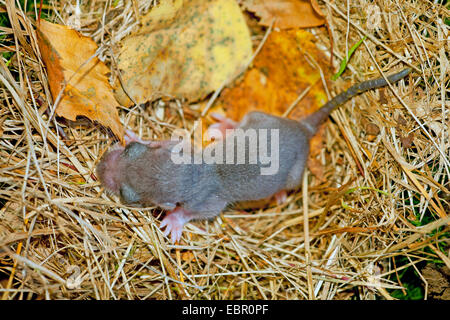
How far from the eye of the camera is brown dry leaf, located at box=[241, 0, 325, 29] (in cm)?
395

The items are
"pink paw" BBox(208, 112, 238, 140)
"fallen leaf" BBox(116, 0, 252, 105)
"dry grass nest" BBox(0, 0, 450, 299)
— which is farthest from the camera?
"pink paw" BBox(208, 112, 238, 140)

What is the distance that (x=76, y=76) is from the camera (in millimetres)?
3291

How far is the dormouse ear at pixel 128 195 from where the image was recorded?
3.29m

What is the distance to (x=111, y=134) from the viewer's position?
3.64 m

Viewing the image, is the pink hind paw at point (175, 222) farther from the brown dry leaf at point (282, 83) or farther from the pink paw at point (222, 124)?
the brown dry leaf at point (282, 83)

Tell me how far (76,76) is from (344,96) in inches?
105

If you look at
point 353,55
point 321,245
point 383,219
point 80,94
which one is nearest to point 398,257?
point 383,219

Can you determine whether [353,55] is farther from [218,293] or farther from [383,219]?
[218,293]

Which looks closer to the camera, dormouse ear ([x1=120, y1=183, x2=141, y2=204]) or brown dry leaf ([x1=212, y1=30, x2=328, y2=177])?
dormouse ear ([x1=120, y1=183, x2=141, y2=204])

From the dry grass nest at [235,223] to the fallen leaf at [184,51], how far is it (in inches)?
7.4

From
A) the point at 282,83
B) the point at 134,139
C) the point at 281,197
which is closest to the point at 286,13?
the point at 282,83

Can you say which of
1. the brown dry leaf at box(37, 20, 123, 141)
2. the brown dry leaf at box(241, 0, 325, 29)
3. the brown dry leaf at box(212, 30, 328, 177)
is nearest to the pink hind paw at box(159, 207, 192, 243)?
the brown dry leaf at box(37, 20, 123, 141)

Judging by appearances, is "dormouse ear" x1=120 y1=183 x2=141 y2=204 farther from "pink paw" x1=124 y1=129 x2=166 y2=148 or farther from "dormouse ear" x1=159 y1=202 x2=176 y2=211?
"pink paw" x1=124 y1=129 x2=166 y2=148

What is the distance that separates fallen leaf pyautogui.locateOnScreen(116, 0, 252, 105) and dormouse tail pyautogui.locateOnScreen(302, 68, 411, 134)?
3.50 feet
